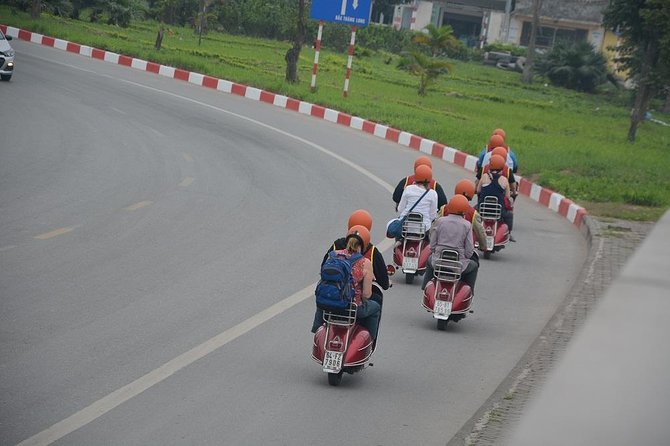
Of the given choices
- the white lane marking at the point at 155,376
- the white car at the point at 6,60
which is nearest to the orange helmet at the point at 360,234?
the white lane marking at the point at 155,376

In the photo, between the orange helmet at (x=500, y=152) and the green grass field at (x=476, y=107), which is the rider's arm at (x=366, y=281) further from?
the green grass field at (x=476, y=107)

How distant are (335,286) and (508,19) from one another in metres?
76.8

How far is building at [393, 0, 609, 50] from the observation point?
3147 inches

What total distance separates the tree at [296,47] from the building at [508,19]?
1839 inches

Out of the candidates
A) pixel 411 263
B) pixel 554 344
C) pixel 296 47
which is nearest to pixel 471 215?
pixel 411 263

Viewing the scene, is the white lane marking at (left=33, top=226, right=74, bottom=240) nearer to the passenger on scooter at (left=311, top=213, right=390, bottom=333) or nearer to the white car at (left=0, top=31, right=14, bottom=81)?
the passenger on scooter at (left=311, top=213, right=390, bottom=333)

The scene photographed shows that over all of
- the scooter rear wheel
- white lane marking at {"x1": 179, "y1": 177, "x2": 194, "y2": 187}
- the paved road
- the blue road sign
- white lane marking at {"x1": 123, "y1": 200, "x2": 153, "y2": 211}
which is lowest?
white lane marking at {"x1": 123, "y1": 200, "x2": 153, "y2": 211}

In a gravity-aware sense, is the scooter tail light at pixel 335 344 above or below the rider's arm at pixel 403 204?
below

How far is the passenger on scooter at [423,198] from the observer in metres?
13.1

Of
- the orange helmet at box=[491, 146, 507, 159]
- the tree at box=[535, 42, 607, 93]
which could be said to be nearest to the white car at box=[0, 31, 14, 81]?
the orange helmet at box=[491, 146, 507, 159]

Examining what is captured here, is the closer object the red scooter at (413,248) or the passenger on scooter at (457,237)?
the passenger on scooter at (457,237)

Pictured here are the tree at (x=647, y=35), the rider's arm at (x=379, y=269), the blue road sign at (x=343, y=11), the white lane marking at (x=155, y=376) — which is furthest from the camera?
the blue road sign at (x=343, y=11)

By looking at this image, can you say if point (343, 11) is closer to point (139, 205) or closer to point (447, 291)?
point (139, 205)

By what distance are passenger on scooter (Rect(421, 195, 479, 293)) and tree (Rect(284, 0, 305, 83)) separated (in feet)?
80.5
